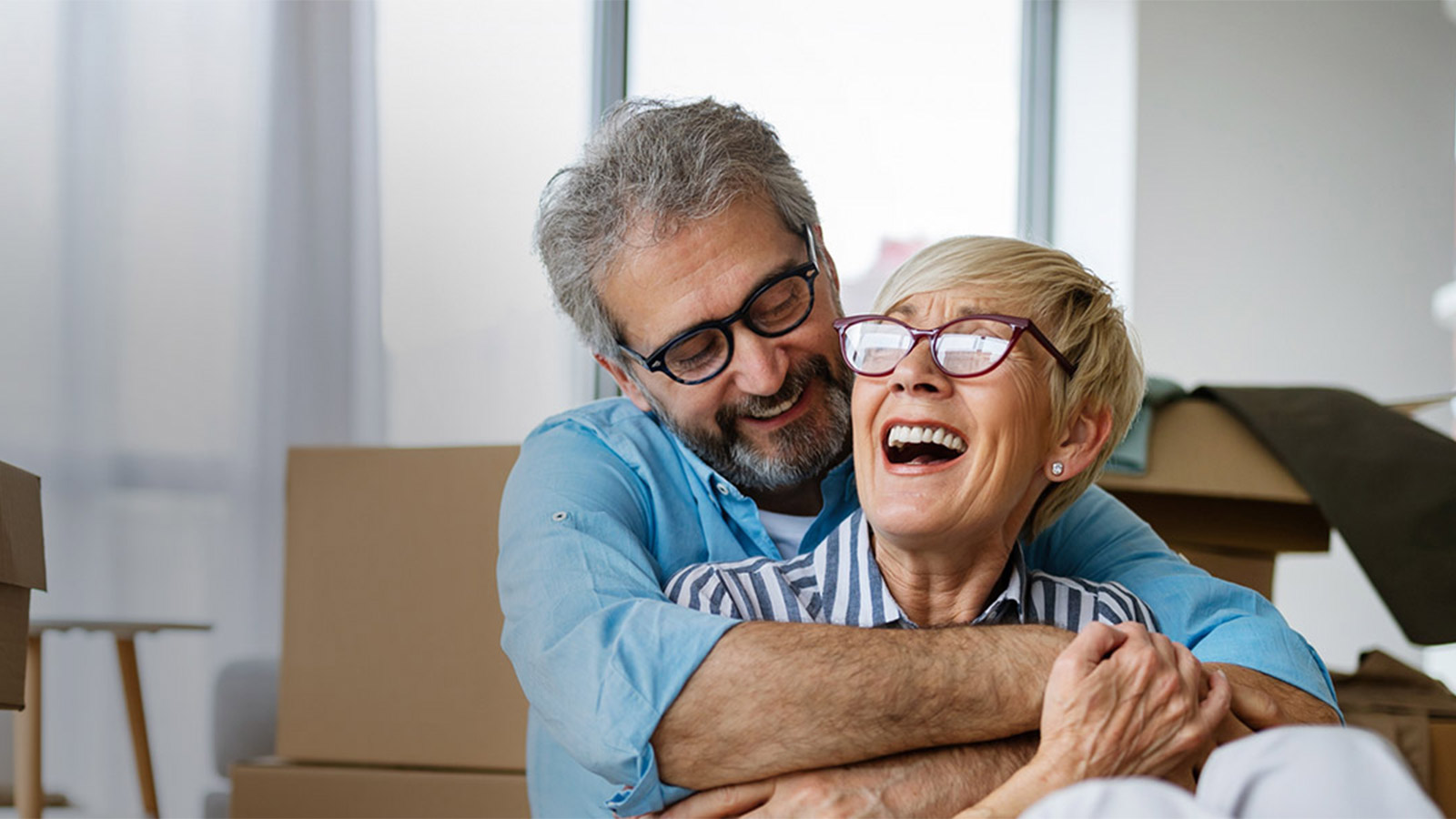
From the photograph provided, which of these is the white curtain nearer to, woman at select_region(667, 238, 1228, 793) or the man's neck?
the man's neck

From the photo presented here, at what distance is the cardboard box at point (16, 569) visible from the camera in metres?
1.47

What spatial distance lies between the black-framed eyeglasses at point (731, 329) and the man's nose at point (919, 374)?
0.26m

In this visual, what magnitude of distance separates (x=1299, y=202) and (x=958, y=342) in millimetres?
3137

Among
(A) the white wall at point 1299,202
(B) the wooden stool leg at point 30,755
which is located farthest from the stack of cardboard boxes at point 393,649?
(A) the white wall at point 1299,202

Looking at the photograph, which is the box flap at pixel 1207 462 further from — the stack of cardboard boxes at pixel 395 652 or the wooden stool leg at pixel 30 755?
the wooden stool leg at pixel 30 755

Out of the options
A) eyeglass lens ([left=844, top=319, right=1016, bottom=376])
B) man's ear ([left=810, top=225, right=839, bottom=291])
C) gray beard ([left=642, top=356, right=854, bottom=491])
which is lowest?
gray beard ([left=642, top=356, right=854, bottom=491])

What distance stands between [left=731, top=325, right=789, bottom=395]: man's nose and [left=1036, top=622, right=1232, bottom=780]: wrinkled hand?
499 mm

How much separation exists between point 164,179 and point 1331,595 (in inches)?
134

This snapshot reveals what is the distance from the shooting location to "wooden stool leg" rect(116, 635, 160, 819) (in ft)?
7.32

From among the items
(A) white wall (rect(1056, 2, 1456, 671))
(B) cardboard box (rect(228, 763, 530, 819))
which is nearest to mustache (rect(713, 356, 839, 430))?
(B) cardboard box (rect(228, 763, 530, 819))

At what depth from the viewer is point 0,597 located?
58.0 inches

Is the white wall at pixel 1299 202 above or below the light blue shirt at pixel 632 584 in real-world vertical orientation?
above

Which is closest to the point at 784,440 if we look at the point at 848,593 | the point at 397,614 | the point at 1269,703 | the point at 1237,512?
the point at 848,593

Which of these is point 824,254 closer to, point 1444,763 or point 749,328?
point 749,328
